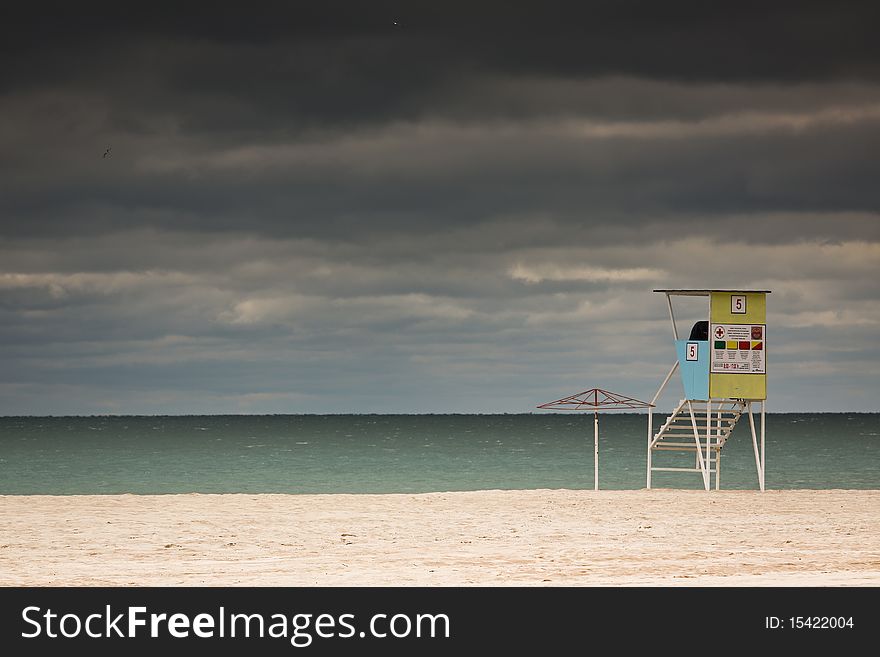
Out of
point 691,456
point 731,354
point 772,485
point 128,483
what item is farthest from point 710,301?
point 691,456

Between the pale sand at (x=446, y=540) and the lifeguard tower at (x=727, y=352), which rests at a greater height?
the lifeguard tower at (x=727, y=352)

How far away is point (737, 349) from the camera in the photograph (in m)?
29.4

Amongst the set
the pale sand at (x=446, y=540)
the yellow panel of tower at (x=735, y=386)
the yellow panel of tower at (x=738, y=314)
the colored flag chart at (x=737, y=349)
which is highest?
the yellow panel of tower at (x=738, y=314)

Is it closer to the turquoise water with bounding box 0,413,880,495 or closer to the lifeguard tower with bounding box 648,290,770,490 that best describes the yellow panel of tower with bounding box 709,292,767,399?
the lifeguard tower with bounding box 648,290,770,490

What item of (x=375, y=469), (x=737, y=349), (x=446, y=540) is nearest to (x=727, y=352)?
(x=737, y=349)

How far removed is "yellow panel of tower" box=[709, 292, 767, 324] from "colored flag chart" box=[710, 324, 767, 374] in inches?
4.9

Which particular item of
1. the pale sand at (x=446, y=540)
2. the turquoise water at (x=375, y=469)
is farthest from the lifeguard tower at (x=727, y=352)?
the turquoise water at (x=375, y=469)

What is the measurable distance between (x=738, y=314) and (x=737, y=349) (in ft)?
2.87

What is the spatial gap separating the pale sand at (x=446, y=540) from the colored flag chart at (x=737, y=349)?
3379mm

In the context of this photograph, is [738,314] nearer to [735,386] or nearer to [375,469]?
[735,386]

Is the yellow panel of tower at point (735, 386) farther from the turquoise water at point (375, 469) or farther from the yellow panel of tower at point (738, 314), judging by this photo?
the turquoise water at point (375, 469)

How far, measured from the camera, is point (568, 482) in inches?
1826

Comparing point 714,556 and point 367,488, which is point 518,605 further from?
point 367,488

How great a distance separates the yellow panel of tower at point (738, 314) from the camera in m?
29.2
